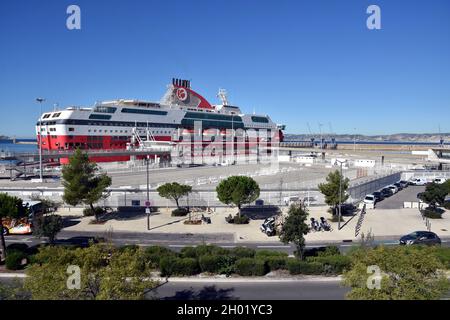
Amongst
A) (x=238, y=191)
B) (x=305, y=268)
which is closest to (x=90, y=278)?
(x=305, y=268)

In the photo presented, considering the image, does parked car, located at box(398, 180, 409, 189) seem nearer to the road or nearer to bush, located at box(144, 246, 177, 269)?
the road

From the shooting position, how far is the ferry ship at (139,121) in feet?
146

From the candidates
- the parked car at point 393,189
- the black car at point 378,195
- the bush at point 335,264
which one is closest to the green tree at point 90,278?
the bush at point 335,264

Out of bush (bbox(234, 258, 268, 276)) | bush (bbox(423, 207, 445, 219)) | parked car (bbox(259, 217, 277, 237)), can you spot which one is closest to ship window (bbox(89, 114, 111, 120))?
parked car (bbox(259, 217, 277, 237))

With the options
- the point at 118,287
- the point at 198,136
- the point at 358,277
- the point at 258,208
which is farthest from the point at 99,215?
the point at 198,136

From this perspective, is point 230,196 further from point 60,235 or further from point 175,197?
point 60,235

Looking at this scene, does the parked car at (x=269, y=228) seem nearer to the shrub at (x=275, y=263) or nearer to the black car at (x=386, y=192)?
the shrub at (x=275, y=263)

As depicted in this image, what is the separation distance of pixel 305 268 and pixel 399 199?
18338mm

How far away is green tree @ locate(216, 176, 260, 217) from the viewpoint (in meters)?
18.9

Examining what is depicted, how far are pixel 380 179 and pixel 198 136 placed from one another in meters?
36.4

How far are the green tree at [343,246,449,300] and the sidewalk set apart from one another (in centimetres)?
861

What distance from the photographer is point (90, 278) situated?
6820mm

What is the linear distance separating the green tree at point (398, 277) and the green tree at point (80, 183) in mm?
15490
